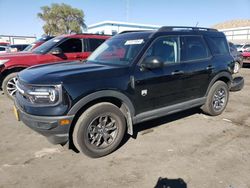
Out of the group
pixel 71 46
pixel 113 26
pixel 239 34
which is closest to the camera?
pixel 71 46

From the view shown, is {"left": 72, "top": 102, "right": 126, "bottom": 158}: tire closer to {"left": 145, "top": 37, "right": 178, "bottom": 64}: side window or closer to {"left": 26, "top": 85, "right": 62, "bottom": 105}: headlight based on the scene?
{"left": 26, "top": 85, "right": 62, "bottom": 105}: headlight

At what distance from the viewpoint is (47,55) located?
23.6 feet

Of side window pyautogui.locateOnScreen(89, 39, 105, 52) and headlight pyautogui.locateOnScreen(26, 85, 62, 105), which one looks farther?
side window pyautogui.locateOnScreen(89, 39, 105, 52)

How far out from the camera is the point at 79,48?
781cm

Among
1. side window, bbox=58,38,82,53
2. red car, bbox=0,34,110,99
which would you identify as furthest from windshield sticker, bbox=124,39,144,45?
side window, bbox=58,38,82,53

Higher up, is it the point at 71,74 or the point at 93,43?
the point at 93,43

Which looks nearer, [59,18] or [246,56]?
[246,56]

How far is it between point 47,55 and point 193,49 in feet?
14.6

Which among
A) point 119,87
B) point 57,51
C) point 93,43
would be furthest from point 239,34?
point 119,87

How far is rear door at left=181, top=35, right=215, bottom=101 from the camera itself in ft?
14.9

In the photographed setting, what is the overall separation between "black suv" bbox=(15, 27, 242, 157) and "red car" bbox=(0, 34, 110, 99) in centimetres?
296

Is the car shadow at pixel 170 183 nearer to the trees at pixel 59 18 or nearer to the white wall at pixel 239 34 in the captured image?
the white wall at pixel 239 34

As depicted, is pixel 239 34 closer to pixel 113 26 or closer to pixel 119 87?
pixel 113 26

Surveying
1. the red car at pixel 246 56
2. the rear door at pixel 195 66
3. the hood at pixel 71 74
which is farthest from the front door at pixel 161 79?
the red car at pixel 246 56
